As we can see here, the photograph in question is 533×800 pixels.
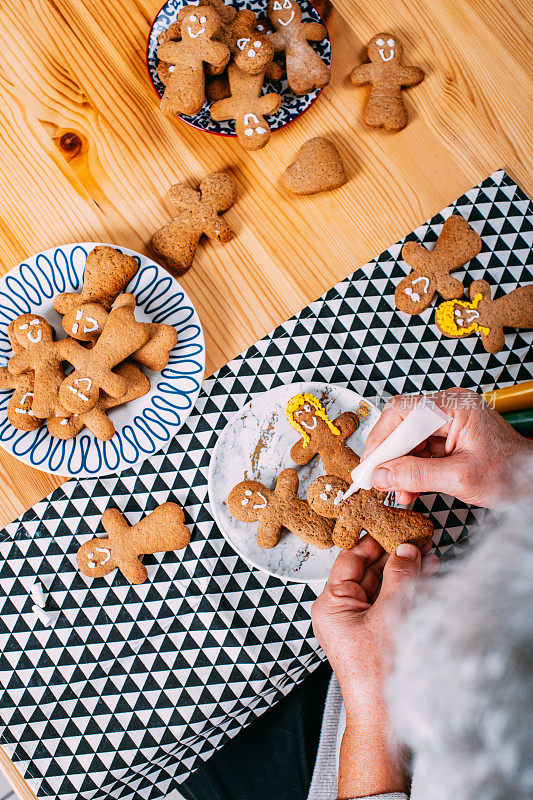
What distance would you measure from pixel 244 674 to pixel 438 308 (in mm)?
693

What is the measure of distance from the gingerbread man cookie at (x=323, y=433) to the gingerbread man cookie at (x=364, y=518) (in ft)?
0.12

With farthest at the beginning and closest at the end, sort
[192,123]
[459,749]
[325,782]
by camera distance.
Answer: [192,123] → [325,782] → [459,749]

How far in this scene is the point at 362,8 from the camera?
44.9 inches

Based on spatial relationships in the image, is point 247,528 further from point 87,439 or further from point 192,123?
point 192,123

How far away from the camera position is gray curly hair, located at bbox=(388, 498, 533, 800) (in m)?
0.44

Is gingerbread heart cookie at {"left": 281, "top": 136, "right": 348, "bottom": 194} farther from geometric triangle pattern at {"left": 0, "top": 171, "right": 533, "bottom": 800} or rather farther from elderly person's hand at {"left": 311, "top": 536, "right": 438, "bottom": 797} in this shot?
elderly person's hand at {"left": 311, "top": 536, "right": 438, "bottom": 797}

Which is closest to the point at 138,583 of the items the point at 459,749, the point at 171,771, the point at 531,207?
the point at 171,771

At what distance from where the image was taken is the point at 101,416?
0.92 metres

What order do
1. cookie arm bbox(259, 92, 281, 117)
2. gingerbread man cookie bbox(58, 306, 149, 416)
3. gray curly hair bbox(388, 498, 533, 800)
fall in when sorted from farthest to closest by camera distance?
cookie arm bbox(259, 92, 281, 117)
gingerbread man cookie bbox(58, 306, 149, 416)
gray curly hair bbox(388, 498, 533, 800)

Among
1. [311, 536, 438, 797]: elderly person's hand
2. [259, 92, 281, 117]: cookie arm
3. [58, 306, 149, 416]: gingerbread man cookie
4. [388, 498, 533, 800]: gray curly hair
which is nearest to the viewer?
[388, 498, 533, 800]: gray curly hair

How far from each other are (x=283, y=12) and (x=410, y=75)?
25 cm

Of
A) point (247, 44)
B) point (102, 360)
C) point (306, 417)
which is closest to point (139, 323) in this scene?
point (102, 360)

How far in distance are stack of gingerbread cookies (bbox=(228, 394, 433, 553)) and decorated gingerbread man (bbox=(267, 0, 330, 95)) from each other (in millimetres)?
542

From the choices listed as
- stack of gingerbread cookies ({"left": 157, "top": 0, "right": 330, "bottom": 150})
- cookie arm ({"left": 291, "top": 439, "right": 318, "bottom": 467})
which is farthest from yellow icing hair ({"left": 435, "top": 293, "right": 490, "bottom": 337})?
stack of gingerbread cookies ({"left": 157, "top": 0, "right": 330, "bottom": 150})
